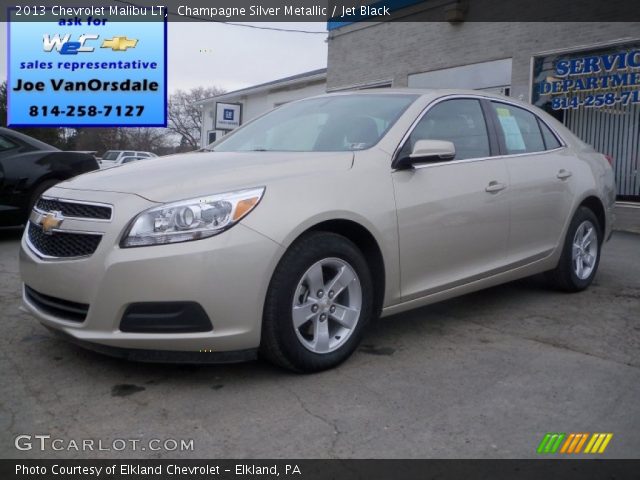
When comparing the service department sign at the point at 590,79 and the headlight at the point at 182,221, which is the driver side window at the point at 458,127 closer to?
the headlight at the point at 182,221

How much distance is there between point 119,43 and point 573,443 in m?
10.5

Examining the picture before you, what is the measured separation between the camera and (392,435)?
269 centimetres

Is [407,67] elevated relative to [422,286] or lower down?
elevated

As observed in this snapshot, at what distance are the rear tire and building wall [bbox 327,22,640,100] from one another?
5370 millimetres

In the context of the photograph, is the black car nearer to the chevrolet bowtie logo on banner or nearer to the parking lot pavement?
the parking lot pavement

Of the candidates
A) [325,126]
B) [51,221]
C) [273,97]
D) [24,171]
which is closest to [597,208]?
[325,126]

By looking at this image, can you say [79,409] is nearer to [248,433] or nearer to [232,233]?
[248,433]

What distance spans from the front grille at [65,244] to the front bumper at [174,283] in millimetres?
50

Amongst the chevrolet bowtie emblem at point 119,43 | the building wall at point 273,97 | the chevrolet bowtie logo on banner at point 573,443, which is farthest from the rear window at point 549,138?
the building wall at point 273,97

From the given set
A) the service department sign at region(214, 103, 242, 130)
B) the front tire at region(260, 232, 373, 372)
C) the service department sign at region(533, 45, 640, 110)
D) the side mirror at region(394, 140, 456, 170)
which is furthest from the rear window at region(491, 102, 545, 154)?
the service department sign at region(214, 103, 242, 130)

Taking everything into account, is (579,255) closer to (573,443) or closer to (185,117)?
(573,443)

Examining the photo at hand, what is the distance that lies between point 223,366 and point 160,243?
0.88 metres

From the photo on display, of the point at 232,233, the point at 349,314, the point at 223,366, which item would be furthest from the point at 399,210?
the point at 223,366
